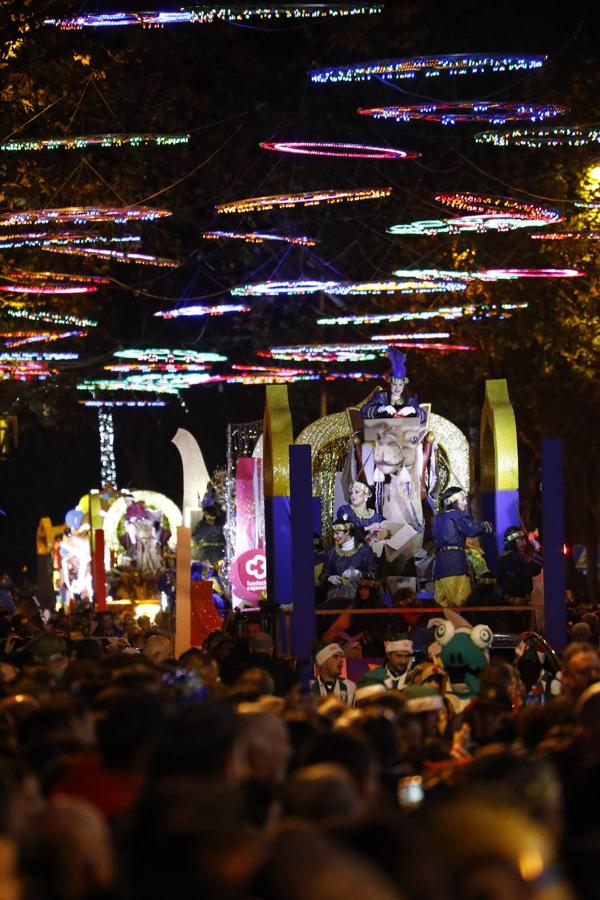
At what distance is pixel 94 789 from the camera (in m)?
6.69

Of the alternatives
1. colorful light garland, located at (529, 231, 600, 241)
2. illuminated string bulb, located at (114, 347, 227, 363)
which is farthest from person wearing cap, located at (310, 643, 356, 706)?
illuminated string bulb, located at (114, 347, 227, 363)

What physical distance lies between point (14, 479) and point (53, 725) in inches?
2186

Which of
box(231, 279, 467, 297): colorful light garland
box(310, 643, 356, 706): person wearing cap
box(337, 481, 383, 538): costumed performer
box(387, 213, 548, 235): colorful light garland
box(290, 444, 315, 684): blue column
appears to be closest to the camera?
box(310, 643, 356, 706): person wearing cap

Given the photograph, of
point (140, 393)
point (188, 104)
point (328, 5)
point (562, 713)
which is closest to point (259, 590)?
point (188, 104)

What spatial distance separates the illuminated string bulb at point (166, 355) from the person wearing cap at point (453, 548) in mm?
12117

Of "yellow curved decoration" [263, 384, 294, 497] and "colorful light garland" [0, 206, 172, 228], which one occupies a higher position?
"colorful light garland" [0, 206, 172, 228]

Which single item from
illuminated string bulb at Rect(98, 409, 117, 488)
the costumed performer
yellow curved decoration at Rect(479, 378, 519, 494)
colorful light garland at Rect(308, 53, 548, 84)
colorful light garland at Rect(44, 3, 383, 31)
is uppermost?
colorful light garland at Rect(44, 3, 383, 31)

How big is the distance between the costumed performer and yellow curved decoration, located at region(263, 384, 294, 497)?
3.48ft

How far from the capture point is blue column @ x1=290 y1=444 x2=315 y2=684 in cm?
2019

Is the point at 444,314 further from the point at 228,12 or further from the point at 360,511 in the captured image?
the point at 228,12

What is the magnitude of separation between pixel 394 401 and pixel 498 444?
189 centimetres

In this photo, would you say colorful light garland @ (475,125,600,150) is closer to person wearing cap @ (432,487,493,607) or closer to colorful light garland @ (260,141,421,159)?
colorful light garland @ (260,141,421,159)

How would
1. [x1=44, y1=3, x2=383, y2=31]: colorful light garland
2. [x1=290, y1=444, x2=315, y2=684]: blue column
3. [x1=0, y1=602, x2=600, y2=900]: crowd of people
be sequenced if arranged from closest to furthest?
[x1=0, y1=602, x2=600, y2=900]: crowd of people → [x1=44, y1=3, x2=383, y2=31]: colorful light garland → [x1=290, y1=444, x2=315, y2=684]: blue column

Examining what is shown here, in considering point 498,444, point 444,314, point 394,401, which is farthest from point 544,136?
point 444,314
